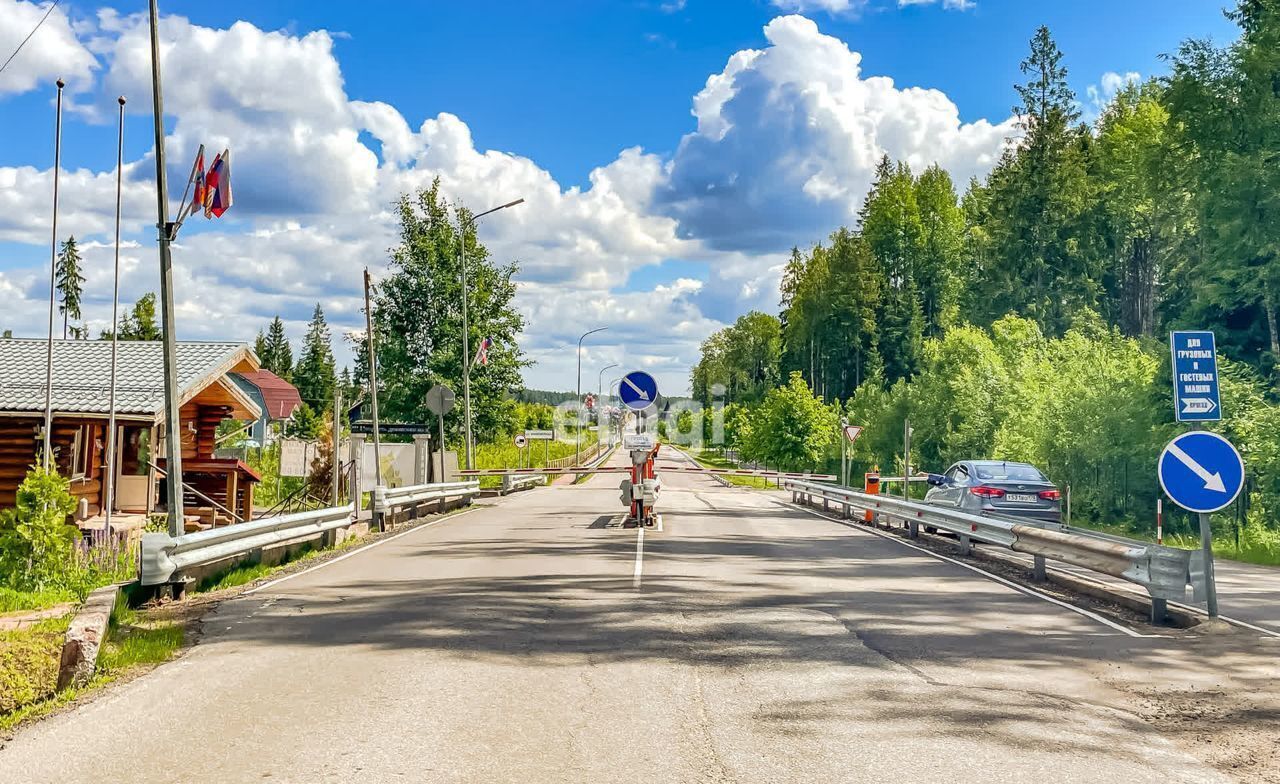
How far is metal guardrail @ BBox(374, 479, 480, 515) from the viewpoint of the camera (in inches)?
862

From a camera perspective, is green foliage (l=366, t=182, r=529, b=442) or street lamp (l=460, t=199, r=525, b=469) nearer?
street lamp (l=460, t=199, r=525, b=469)

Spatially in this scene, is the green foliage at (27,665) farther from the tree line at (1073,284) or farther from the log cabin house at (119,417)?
the tree line at (1073,284)

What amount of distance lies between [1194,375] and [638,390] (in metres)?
11.5

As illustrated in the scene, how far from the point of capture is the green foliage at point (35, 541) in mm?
14984

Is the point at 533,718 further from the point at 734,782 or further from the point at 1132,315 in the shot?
the point at 1132,315

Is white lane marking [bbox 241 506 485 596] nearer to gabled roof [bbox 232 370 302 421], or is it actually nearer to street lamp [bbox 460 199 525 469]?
street lamp [bbox 460 199 525 469]

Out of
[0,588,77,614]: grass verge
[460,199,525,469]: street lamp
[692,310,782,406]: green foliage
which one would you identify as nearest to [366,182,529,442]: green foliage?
[460,199,525,469]: street lamp

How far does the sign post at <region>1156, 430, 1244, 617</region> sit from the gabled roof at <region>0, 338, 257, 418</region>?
1833 cm

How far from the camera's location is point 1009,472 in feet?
70.8

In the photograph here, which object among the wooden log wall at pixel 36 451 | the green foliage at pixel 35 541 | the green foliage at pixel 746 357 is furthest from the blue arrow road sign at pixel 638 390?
the green foliage at pixel 746 357

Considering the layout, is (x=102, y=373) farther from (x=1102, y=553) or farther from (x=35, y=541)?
(x=1102, y=553)

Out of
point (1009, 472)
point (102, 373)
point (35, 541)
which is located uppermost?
point (102, 373)

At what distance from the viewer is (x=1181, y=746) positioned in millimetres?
6336

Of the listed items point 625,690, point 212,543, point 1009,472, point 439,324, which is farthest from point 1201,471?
point 439,324
